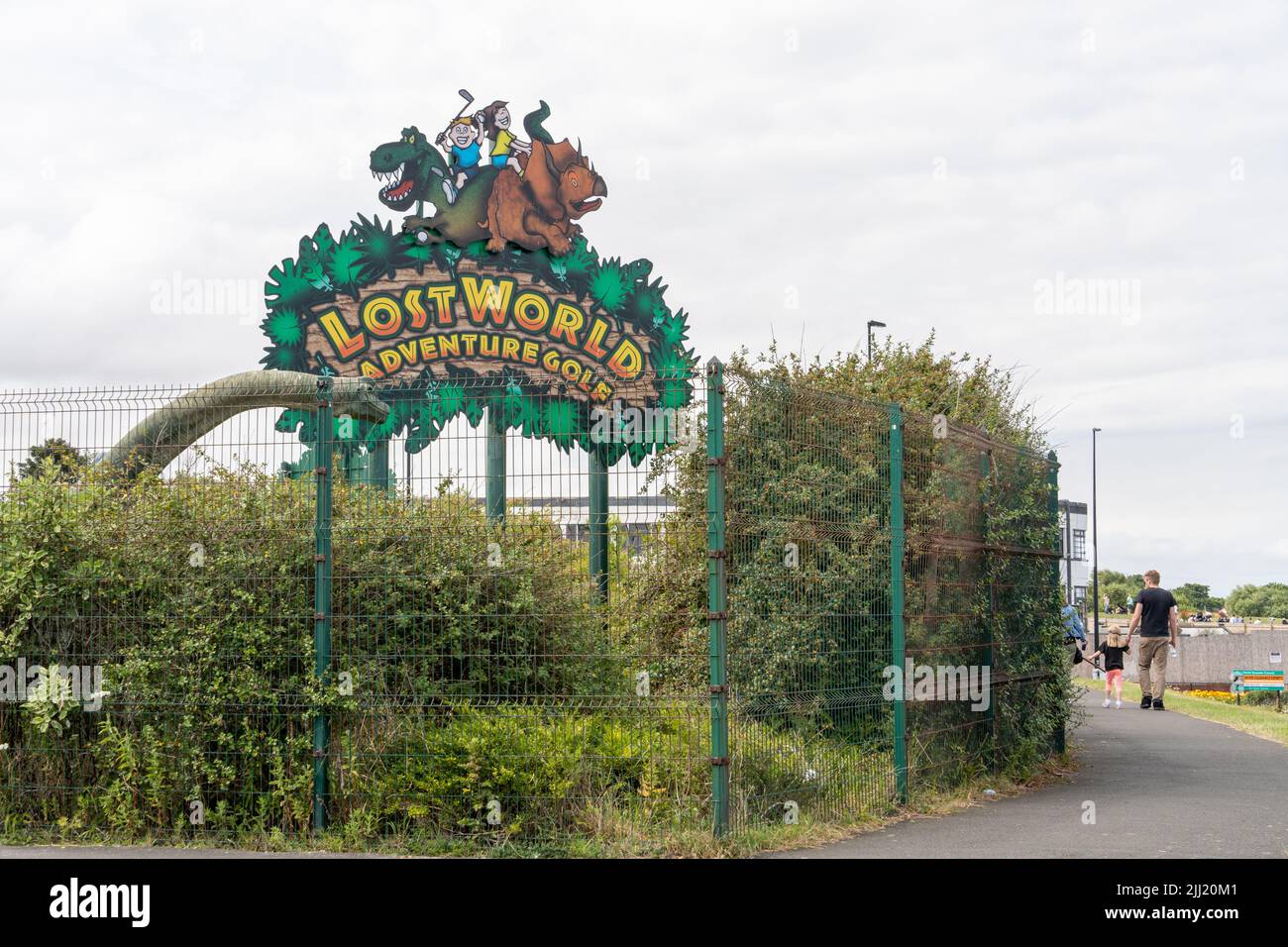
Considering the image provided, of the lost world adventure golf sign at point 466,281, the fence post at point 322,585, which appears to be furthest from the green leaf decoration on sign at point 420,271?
the fence post at point 322,585

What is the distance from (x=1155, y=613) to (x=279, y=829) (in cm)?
1354

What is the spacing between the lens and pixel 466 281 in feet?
63.1

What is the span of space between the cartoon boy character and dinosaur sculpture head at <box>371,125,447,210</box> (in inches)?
7.1

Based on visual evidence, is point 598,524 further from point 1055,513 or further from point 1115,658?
point 1115,658

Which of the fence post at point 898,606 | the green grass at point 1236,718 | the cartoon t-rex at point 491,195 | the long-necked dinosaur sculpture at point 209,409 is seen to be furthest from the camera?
the cartoon t-rex at point 491,195

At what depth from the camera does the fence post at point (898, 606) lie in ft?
33.3

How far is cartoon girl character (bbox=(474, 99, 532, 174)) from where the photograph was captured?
19.4m

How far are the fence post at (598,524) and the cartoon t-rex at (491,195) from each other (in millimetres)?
11034

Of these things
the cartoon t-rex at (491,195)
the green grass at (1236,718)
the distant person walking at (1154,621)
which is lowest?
the green grass at (1236,718)

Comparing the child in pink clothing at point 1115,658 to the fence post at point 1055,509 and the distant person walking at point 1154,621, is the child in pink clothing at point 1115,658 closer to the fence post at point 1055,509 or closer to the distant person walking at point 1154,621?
the distant person walking at point 1154,621

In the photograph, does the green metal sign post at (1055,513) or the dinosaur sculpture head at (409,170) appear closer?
the green metal sign post at (1055,513)

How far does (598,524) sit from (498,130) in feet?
39.3

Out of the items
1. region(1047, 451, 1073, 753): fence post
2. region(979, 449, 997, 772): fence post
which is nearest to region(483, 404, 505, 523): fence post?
region(979, 449, 997, 772): fence post
